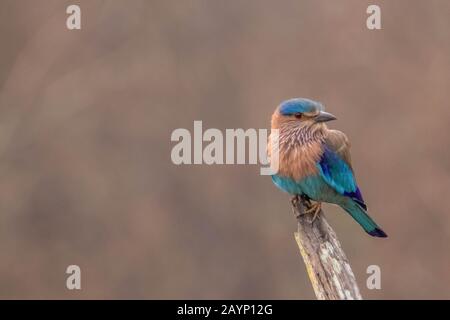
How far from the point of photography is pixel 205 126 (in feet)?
36.3

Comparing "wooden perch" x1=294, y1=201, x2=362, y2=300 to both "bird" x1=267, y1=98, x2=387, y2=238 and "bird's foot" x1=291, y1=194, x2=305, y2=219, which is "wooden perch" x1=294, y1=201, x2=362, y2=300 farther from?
"bird" x1=267, y1=98, x2=387, y2=238

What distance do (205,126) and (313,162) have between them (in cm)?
407

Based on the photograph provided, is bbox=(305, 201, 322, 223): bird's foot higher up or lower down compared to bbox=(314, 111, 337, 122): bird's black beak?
lower down

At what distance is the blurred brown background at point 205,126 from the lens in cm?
1099

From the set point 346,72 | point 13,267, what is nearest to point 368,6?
point 346,72

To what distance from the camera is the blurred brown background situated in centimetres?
1099

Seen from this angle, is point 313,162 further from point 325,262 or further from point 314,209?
point 325,262

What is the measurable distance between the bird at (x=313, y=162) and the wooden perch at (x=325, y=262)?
→ 0.59 meters

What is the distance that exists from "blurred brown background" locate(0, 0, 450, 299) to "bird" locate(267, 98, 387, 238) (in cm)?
371

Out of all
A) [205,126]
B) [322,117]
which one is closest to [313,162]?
[322,117]

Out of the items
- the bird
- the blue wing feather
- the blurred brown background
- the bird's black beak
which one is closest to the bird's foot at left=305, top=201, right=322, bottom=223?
the bird

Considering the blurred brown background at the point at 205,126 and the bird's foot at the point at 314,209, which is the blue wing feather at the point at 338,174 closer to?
the bird's foot at the point at 314,209

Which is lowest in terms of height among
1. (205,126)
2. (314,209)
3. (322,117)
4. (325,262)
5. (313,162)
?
(325,262)

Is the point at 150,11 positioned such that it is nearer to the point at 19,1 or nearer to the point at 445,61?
the point at 19,1
